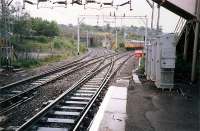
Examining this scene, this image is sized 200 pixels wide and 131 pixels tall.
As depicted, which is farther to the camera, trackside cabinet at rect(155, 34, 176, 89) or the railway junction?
trackside cabinet at rect(155, 34, 176, 89)

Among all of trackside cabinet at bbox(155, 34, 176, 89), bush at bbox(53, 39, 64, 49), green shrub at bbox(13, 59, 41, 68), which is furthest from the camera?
bush at bbox(53, 39, 64, 49)

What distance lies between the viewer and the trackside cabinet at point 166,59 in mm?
13633

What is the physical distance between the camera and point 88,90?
47.9ft

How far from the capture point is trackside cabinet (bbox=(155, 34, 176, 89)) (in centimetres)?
1363

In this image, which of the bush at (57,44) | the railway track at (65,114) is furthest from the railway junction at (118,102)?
the bush at (57,44)

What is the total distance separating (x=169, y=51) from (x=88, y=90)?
385 cm

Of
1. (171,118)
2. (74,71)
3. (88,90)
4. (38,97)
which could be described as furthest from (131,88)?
(74,71)

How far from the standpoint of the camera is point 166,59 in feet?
44.8

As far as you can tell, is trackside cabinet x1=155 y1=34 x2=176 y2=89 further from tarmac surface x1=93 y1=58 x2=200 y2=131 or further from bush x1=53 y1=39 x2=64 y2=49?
bush x1=53 y1=39 x2=64 y2=49

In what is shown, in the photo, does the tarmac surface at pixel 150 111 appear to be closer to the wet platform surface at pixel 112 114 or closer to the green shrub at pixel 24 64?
the wet platform surface at pixel 112 114

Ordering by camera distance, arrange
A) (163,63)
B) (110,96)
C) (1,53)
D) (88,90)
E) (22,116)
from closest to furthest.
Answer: (22,116) → (110,96) → (163,63) → (88,90) → (1,53)

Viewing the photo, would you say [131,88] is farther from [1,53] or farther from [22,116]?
[1,53]

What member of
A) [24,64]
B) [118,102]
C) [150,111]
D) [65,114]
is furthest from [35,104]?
[24,64]

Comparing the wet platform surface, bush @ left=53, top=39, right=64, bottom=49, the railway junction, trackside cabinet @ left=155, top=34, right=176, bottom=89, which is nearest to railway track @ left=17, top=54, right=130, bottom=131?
the railway junction
